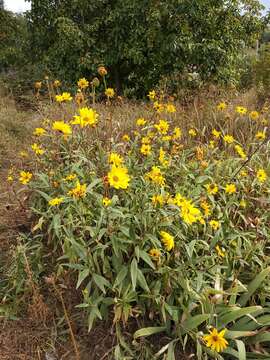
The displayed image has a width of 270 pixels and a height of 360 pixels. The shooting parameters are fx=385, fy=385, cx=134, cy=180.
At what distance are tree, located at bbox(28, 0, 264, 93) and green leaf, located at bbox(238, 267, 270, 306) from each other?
427 cm

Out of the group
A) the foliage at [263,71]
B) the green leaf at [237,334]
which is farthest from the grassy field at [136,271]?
the foliage at [263,71]

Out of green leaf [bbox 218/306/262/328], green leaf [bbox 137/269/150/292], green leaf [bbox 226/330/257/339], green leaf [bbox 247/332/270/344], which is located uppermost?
green leaf [bbox 137/269/150/292]

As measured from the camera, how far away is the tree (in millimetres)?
5598

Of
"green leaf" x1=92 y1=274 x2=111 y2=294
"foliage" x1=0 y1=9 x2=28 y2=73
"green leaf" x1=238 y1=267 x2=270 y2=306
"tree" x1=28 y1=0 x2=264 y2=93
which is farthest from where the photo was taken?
"foliage" x1=0 y1=9 x2=28 y2=73

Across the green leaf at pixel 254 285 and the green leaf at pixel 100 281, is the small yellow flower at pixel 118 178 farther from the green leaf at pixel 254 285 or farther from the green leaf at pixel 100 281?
the green leaf at pixel 254 285

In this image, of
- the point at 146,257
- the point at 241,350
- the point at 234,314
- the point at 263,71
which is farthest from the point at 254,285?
the point at 263,71

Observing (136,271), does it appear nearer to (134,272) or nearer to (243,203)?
(134,272)

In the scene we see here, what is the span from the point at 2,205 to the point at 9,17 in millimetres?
7126

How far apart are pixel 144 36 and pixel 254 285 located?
4.65m

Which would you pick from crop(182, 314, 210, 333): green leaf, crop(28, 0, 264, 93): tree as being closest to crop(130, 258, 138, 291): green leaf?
crop(182, 314, 210, 333): green leaf

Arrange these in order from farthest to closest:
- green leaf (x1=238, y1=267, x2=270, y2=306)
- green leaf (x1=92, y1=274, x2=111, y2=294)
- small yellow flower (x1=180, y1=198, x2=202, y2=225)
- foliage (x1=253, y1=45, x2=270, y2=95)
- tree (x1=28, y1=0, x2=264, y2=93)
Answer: foliage (x1=253, y1=45, x2=270, y2=95) < tree (x1=28, y1=0, x2=264, y2=93) < green leaf (x1=238, y1=267, x2=270, y2=306) < green leaf (x1=92, y1=274, x2=111, y2=294) < small yellow flower (x1=180, y1=198, x2=202, y2=225)

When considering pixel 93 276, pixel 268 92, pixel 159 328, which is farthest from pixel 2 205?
pixel 268 92

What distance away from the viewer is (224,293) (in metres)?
1.76

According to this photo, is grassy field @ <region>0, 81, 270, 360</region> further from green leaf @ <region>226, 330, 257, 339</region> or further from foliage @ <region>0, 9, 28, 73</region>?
foliage @ <region>0, 9, 28, 73</region>
